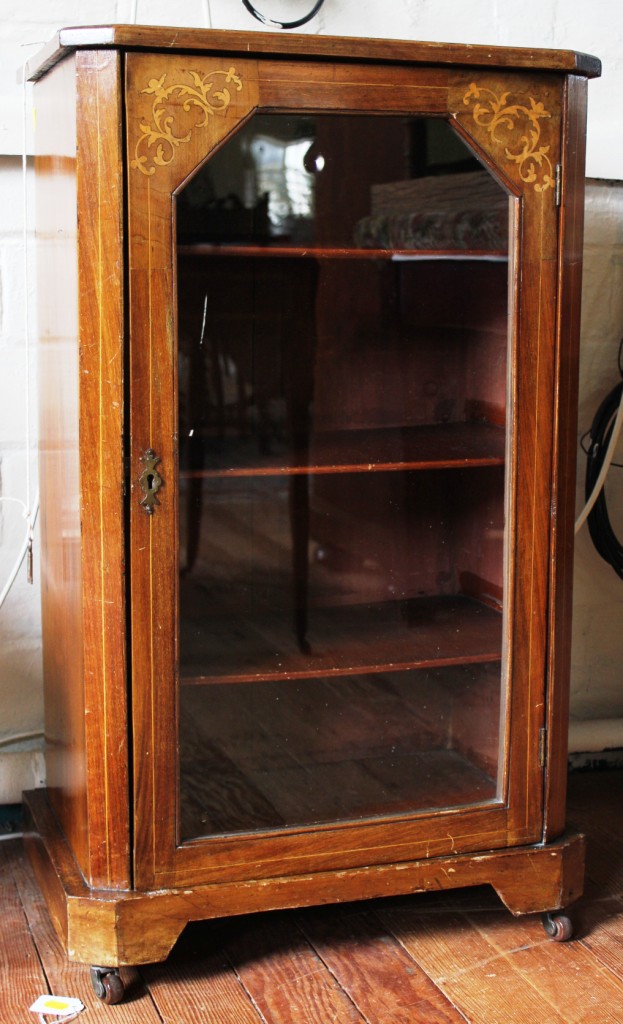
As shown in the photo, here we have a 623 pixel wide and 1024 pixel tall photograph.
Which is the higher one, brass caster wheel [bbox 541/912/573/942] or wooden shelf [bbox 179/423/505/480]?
wooden shelf [bbox 179/423/505/480]

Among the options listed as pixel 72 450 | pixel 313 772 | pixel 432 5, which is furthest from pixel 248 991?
pixel 432 5

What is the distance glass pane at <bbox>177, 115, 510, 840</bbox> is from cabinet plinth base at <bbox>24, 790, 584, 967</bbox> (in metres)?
0.08

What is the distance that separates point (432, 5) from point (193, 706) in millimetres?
1310

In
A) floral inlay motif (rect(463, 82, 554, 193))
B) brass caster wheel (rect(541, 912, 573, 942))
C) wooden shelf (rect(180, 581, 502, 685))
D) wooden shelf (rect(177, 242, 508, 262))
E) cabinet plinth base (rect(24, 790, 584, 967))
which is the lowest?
brass caster wheel (rect(541, 912, 573, 942))

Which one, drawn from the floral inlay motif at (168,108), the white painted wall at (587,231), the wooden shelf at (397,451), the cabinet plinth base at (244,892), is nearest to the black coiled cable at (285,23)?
the white painted wall at (587,231)

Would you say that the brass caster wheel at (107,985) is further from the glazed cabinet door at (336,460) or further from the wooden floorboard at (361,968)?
the glazed cabinet door at (336,460)

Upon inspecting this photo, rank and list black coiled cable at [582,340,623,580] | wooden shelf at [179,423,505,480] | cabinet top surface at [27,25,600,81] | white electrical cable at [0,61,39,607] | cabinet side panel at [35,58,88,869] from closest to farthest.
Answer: cabinet top surface at [27,25,600,81] < cabinet side panel at [35,58,88,869] < wooden shelf at [179,423,505,480] < white electrical cable at [0,61,39,607] < black coiled cable at [582,340,623,580]

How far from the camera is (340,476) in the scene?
1.70 metres

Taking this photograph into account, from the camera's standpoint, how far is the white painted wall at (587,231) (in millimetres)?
1986

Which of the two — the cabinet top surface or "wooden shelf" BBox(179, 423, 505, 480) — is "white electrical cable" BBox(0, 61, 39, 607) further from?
"wooden shelf" BBox(179, 423, 505, 480)

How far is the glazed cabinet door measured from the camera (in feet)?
5.05

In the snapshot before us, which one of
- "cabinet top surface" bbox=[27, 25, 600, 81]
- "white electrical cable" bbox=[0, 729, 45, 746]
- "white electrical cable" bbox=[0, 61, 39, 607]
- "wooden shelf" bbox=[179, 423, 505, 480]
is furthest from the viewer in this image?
"white electrical cable" bbox=[0, 729, 45, 746]

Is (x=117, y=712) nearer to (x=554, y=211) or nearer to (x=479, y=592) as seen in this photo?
(x=479, y=592)

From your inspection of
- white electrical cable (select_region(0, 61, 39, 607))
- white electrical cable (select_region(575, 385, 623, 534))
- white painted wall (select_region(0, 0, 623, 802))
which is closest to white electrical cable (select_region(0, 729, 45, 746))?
white painted wall (select_region(0, 0, 623, 802))
